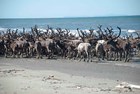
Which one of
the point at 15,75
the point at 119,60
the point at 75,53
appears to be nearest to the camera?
the point at 15,75

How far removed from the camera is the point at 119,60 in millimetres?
20547

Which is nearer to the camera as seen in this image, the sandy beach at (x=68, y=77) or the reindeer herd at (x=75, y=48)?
the sandy beach at (x=68, y=77)

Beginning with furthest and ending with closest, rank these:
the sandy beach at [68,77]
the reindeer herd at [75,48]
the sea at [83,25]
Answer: the sea at [83,25], the reindeer herd at [75,48], the sandy beach at [68,77]

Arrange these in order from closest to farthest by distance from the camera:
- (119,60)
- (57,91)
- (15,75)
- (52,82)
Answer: (57,91)
(52,82)
(15,75)
(119,60)

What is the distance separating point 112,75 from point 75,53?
7088 millimetres

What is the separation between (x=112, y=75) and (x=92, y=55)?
6582 millimetres

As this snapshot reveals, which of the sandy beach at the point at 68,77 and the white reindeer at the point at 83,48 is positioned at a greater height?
the white reindeer at the point at 83,48

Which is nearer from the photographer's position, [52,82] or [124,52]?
[52,82]

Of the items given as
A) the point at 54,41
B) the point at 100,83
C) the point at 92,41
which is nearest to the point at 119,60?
the point at 92,41

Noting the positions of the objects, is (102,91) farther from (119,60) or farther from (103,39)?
(103,39)

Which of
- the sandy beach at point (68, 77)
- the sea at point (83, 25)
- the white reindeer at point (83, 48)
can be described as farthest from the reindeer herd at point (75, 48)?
the sea at point (83, 25)

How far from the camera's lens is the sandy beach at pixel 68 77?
38.1ft

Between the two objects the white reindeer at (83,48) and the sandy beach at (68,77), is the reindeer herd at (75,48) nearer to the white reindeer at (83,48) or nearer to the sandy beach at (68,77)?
the white reindeer at (83,48)

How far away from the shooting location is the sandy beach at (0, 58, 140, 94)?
1162 centimetres
